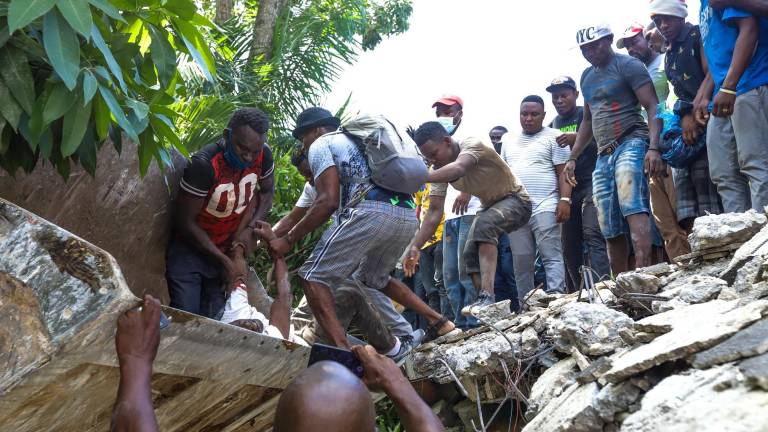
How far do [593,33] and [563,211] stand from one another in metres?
Answer: 1.40

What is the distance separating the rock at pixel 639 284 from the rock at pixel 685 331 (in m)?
1.10

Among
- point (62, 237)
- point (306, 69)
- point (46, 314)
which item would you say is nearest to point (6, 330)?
point (46, 314)

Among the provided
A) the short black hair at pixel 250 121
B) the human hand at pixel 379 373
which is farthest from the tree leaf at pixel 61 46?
the short black hair at pixel 250 121

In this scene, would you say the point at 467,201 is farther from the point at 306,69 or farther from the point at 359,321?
the point at 306,69

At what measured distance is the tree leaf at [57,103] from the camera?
7.63ft

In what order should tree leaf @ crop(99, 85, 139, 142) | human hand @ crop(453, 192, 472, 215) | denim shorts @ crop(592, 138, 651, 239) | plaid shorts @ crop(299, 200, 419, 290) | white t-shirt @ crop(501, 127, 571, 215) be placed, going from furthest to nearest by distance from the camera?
human hand @ crop(453, 192, 472, 215)
white t-shirt @ crop(501, 127, 571, 215)
denim shorts @ crop(592, 138, 651, 239)
plaid shorts @ crop(299, 200, 419, 290)
tree leaf @ crop(99, 85, 139, 142)

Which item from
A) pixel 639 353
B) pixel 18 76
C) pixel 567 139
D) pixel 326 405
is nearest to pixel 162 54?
pixel 18 76

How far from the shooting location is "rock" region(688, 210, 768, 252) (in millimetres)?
4504

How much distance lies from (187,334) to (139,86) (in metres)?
0.83

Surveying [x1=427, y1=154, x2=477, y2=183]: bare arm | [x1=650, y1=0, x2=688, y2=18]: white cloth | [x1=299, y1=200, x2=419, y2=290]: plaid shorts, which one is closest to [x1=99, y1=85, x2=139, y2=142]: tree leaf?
[x1=299, y1=200, x2=419, y2=290]: plaid shorts

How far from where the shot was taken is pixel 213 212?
463 cm

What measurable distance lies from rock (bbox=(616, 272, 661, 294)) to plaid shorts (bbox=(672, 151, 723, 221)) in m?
1.00

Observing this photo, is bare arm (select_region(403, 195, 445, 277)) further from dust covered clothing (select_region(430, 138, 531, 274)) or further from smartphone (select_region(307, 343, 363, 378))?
smartphone (select_region(307, 343, 363, 378))

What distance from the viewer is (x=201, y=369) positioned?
2.98 m
